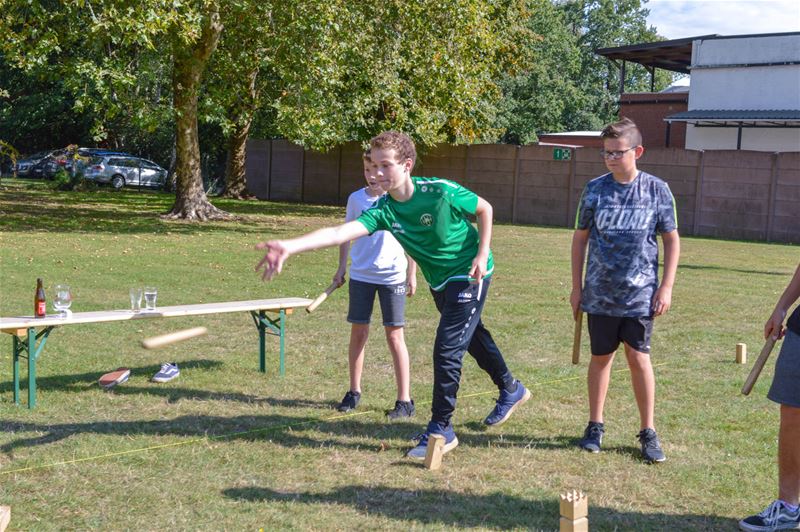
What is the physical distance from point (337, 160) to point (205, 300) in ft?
Answer: 76.1

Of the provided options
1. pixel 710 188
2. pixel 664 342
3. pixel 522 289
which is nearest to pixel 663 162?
pixel 710 188

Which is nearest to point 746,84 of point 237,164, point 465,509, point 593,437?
point 237,164

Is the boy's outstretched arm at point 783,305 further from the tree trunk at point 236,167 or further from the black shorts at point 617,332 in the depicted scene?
the tree trunk at point 236,167

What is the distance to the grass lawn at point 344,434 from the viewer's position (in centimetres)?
484

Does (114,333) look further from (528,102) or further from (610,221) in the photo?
(528,102)

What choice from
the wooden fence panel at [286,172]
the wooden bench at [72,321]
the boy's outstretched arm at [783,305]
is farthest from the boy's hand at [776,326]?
the wooden fence panel at [286,172]

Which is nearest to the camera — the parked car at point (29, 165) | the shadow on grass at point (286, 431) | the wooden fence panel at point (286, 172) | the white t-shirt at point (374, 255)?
the shadow on grass at point (286, 431)

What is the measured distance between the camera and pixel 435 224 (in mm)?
5602

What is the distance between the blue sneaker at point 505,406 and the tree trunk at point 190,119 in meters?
16.1

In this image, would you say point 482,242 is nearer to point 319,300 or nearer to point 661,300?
point 661,300

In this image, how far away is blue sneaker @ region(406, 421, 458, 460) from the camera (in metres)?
5.67

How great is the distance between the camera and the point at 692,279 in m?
15.6

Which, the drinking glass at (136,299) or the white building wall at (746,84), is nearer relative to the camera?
the drinking glass at (136,299)

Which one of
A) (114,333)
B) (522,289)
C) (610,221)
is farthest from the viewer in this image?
(522,289)
